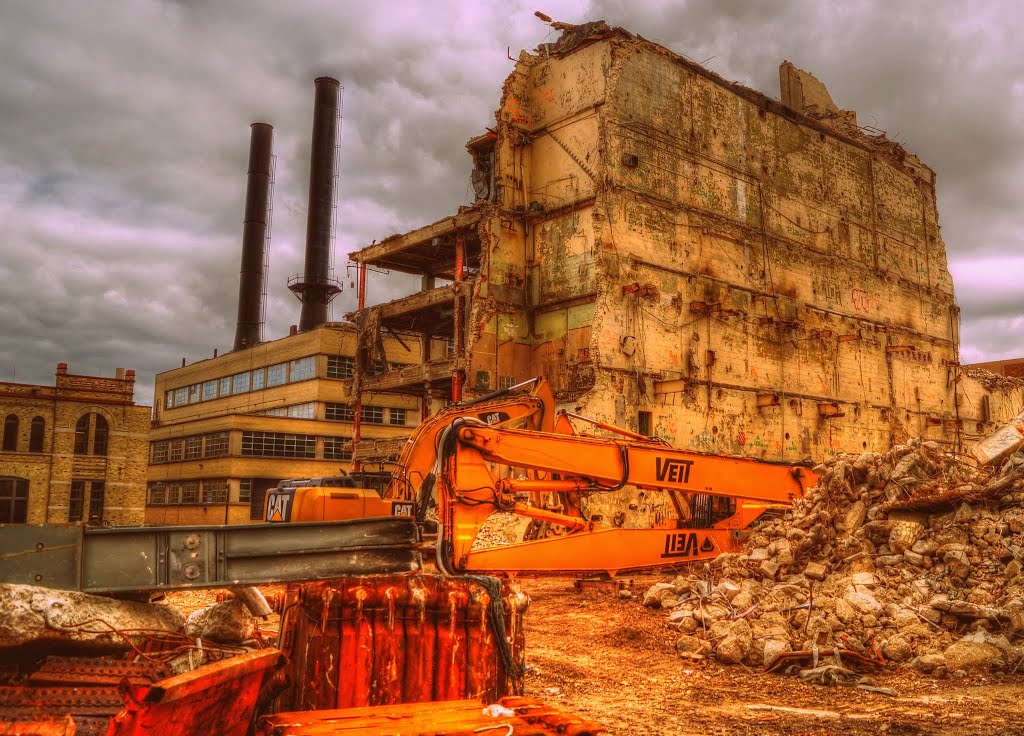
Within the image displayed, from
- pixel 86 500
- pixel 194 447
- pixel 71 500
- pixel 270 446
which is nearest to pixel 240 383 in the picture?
pixel 194 447

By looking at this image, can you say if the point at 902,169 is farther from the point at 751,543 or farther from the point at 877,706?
the point at 877,706

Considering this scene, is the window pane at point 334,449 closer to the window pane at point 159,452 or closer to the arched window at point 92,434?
the arched window at point 92,434

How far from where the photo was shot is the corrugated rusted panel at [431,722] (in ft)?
14.7

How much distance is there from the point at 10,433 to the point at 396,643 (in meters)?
37.3

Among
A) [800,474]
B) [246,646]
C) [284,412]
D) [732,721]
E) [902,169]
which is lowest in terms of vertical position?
[732,721]

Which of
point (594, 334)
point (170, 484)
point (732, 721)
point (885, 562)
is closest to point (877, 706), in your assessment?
point (732, 721)

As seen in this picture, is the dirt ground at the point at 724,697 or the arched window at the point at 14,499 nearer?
the dirt ground at the point at 724,697

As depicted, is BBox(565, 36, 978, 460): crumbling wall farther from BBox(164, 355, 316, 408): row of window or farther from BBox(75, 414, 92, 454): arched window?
BBox(75, 414, 92, 454): arched window

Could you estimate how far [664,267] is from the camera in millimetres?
26094

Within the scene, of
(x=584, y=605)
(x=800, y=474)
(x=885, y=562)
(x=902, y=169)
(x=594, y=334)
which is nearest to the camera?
(x=885, y=562)

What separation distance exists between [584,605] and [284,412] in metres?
38.0

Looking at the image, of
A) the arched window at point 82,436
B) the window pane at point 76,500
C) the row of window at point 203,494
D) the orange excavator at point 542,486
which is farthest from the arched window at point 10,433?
the orange excavator at point 542,486

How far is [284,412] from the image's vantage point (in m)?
48.3

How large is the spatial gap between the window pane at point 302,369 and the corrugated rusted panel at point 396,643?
41.6m
